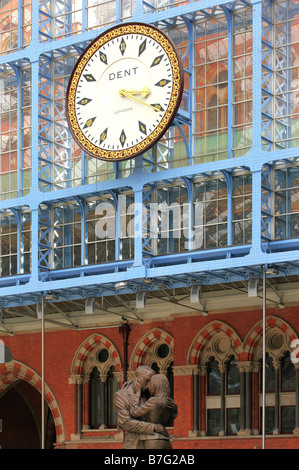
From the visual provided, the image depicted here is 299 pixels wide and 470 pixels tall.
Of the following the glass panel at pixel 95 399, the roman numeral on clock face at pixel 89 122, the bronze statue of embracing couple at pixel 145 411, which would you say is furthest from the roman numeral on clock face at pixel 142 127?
the glass panel at pixel 95 399

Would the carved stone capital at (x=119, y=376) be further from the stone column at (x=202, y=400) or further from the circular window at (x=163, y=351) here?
the stone column at (x=202, y=400)

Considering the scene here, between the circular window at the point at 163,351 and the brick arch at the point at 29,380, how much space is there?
467 cm

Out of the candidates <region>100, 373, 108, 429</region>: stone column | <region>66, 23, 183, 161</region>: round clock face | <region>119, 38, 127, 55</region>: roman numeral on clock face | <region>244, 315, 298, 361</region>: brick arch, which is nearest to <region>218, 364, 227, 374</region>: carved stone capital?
<region>244, 315, 298, 361</region>: brick arch

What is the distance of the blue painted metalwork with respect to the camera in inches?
1533

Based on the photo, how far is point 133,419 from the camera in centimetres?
3297

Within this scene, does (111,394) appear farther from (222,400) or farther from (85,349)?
(222,400)

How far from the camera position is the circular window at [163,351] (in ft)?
152

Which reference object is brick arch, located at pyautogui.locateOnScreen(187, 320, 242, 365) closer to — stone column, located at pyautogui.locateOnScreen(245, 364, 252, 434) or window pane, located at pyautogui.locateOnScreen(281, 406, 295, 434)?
stone column, located at pyautogui.locateOnScreen(245, 364, 252, 434)

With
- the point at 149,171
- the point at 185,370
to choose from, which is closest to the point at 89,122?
the point at 149,171

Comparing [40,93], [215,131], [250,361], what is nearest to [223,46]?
[215,131]

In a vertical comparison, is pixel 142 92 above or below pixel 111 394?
above

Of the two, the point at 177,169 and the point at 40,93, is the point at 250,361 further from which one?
the point at 40,93

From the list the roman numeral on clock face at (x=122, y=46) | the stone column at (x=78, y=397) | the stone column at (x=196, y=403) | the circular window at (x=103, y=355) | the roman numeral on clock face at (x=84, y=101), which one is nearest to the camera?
the roman numeral on clock face at (x=122, y=46)

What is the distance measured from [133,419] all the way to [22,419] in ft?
75.8
